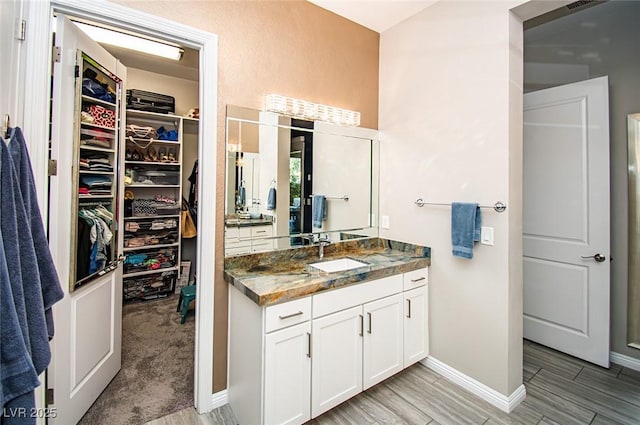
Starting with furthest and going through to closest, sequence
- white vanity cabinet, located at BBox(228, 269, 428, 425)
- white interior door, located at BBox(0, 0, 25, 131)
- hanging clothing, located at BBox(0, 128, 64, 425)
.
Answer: white vanity cabinet, located at BBox(228, 269, 428, 425) < white interior door, located at BBox(0, 0, 25, 131) < hanging clothing, located at BBox(0, 128, 64, 425)

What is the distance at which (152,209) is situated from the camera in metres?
3.75

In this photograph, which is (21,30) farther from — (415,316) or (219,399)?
(415,316)

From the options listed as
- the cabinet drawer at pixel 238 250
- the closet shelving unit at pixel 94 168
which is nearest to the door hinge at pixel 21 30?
the closet shelving unit at pixel 94 168

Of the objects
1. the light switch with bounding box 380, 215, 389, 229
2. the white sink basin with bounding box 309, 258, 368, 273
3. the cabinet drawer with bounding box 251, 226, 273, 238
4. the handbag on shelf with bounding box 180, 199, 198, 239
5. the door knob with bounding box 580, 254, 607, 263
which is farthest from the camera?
the handbag on shelf with bounding box 180, 199, 198, 239

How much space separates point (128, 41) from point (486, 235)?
135 inches

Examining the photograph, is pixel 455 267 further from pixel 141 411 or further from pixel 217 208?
pixel 141 411

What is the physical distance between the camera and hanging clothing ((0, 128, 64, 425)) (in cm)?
96

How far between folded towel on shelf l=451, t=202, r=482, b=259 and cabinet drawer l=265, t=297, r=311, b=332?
3.74ft

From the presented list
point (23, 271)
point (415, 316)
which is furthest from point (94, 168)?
point (415, 316)

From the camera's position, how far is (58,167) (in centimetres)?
159

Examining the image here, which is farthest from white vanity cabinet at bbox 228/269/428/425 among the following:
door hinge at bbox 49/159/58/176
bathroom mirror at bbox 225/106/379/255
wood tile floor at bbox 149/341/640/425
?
door hinge at bbox 49/159/58/176

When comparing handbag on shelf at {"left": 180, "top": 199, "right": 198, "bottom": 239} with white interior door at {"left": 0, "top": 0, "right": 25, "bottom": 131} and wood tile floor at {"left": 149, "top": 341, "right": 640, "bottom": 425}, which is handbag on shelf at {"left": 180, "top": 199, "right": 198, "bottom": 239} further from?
white interior door at {"left": 0, "top": 0, "right": 25, "bottom": 131}

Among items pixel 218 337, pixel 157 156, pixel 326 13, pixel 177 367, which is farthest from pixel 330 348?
pixel 157 156

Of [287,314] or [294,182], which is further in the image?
[294,182]
